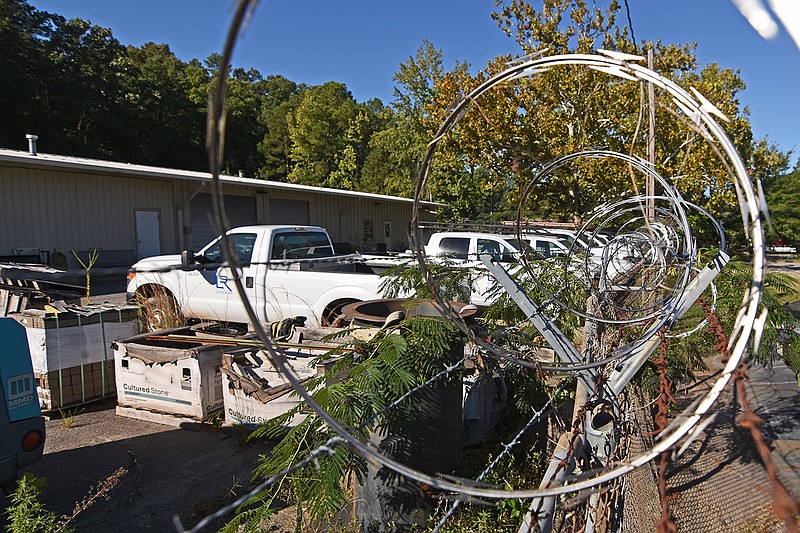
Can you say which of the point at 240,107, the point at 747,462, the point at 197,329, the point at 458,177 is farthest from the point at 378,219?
the point at 747,462

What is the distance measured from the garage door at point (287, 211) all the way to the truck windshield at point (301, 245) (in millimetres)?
13164

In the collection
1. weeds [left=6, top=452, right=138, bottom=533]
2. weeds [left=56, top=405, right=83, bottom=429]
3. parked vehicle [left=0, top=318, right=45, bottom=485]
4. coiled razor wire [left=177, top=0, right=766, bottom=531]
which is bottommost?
weeds [left=56, top=405, right=83, bottom=429]

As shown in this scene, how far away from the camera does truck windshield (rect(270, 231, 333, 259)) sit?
9.02 m

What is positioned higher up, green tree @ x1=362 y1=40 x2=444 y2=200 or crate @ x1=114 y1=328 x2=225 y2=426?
green tree @ x1=362 y1=40 x2=444 y2=200

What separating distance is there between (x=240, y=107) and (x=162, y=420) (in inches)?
1625

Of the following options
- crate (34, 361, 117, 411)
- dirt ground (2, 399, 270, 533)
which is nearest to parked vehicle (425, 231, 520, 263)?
crate (34, 361, 117, 411)

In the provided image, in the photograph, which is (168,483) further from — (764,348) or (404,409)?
(764,348)

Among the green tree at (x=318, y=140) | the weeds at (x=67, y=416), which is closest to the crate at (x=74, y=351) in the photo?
the weeds at (x=67, y=416)

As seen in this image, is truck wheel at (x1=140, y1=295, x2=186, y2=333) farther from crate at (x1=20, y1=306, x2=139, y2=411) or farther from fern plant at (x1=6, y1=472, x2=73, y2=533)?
fern plant at (x1=6, y1=472, x2=73, y2=533)

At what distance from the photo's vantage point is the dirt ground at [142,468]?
4.14m

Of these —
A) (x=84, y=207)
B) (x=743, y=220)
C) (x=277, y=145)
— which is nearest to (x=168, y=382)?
(x=743, y=220)

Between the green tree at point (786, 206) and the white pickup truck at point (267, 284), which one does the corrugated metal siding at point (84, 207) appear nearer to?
the white pickup truck at point (267, 284)

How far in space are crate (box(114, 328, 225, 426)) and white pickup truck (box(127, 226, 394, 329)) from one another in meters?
2.10

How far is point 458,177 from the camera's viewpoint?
30547mm
